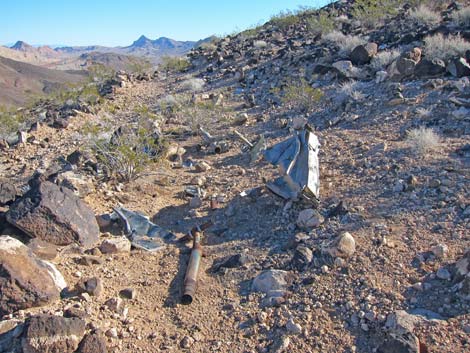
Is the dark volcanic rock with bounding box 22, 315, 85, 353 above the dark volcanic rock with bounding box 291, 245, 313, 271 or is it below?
above

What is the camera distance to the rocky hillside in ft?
11.0

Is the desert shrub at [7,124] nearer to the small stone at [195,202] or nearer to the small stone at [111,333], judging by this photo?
the small stone at [195,202]

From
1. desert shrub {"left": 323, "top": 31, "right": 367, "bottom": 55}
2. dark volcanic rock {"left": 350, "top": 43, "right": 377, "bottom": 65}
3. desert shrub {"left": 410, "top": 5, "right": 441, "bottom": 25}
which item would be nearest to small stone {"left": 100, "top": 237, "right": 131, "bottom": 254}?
dark volcanic rock {"left": 350, "top": 43, "right": 377, "bottom": 65}

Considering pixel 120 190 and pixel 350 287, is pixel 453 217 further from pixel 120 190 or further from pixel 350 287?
pixel 120 190

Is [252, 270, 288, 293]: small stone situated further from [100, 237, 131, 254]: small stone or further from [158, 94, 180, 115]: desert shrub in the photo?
[158, 94, 180, 115]: desert shrub

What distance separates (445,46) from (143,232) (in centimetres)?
716

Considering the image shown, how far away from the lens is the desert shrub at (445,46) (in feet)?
28.3

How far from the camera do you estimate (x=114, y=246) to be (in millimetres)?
4641

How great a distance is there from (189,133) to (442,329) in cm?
691

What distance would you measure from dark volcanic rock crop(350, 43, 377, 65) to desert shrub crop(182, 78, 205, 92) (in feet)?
16.4

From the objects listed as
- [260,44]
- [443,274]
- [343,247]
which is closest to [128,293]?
[343,247]

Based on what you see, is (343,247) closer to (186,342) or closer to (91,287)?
(186,342)

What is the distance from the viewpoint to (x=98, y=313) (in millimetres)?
3627

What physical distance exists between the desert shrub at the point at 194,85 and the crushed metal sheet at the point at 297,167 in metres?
8.40
